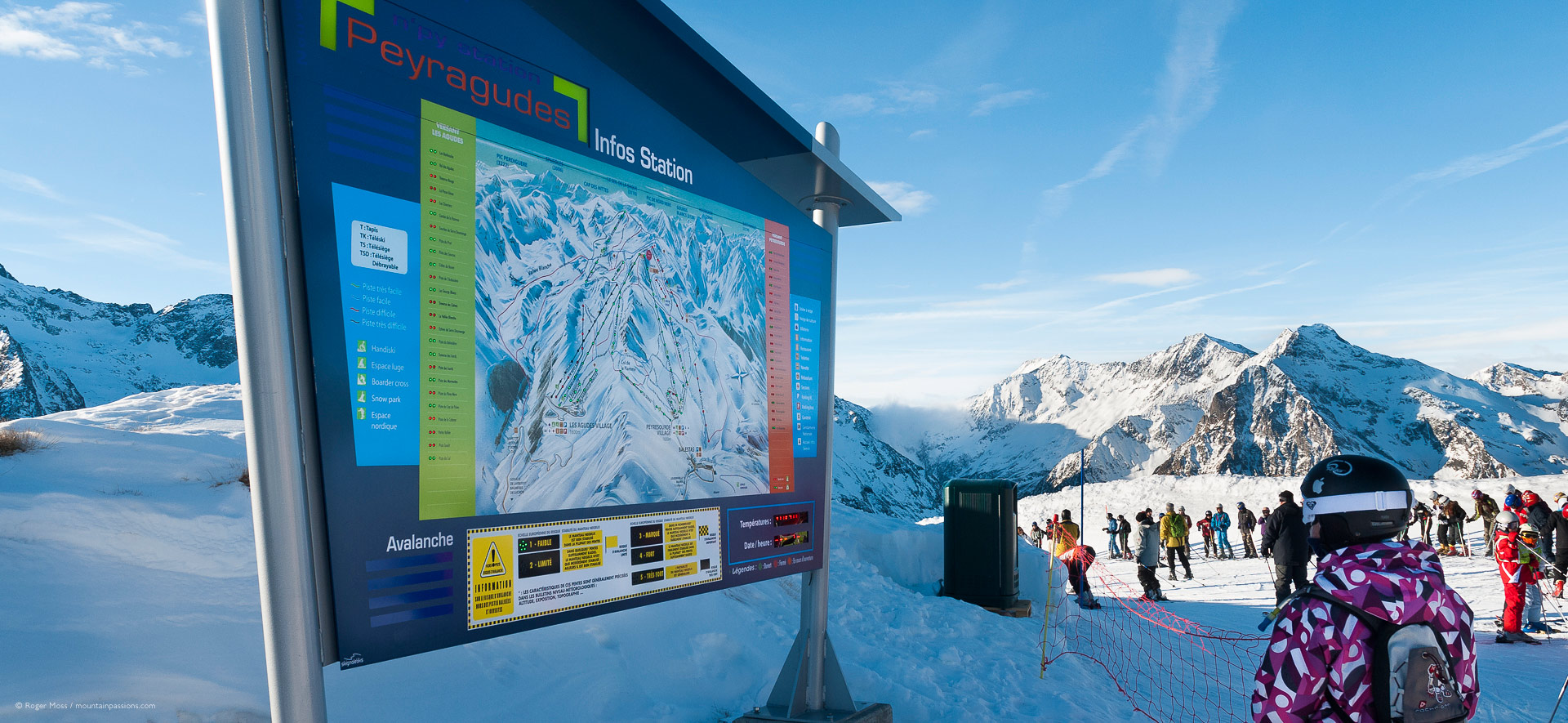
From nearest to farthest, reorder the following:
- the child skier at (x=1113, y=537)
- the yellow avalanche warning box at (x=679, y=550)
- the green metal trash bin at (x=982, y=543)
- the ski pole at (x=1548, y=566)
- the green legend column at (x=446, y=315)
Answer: the green legend column at (x=446, y=315) < the yellow avalanche warning box at (x=679, y=550) < the ski pole at (x=1548, y=566) < the green metal trash bin at (x=982, y=543) < the child skier at (x=1113, y=537)

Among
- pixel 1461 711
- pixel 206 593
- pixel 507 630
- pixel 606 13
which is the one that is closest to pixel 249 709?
pixel 206 593

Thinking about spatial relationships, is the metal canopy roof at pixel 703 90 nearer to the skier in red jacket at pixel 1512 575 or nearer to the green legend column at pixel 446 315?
the green legend column at pixel 446 315

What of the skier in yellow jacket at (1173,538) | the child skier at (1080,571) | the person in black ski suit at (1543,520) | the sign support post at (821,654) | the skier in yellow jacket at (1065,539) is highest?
the sign support post at (821,654)

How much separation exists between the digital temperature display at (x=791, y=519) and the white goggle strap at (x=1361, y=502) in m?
2.80

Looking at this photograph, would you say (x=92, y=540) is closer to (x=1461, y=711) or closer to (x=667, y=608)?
(x=667, y=608)

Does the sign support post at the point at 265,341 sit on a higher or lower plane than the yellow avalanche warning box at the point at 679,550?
higher

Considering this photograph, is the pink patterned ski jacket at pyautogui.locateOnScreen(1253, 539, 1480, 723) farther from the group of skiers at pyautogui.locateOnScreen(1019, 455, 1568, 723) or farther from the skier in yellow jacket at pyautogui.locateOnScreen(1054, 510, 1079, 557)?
the skier in yellow jacket at pyautogui.locateOnScreen(1054, 510, 1079, 557)

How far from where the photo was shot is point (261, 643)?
416cm

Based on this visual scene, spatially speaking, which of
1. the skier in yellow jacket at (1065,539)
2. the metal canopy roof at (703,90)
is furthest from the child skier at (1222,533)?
the metal canopy roof at (703,90)

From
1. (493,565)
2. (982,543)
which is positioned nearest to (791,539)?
(493,565)

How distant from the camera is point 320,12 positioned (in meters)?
2.47

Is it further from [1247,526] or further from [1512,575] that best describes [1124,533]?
[1512,575]

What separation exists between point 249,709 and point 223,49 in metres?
3.04

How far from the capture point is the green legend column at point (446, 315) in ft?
9.16
